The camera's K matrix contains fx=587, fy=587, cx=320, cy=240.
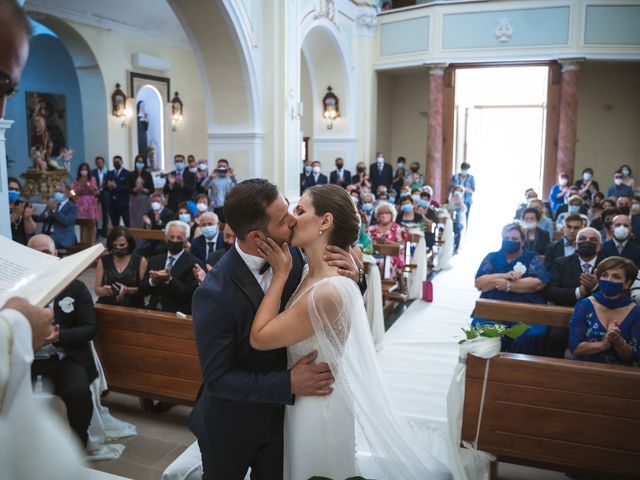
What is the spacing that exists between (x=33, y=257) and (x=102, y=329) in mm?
2817

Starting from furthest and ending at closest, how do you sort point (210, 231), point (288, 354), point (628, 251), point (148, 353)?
point (210, 231)
point (628, 251)
point (148, 353)
point (288, 354)

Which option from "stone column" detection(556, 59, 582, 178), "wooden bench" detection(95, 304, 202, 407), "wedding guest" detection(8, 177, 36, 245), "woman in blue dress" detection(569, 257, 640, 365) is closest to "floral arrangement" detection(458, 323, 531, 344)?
"woman in blue dress" detection(569, 257, 640, 365)

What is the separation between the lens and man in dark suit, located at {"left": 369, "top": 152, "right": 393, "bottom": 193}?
49.3ft

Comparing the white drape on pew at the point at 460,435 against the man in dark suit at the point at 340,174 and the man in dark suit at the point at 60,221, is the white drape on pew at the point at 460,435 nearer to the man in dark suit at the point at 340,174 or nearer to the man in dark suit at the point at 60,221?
the man in dark suit at the point at 60,221

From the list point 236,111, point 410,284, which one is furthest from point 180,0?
point 410,284

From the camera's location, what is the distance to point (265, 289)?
206cm

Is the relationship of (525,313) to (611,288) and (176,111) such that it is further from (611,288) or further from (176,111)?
(176,111)

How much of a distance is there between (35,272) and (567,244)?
5.31m

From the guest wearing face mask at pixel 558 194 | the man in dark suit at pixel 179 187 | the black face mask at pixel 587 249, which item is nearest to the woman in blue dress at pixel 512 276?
the black face mask at pixel 587 249

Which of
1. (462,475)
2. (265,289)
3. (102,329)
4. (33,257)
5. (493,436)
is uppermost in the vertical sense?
(33,257)

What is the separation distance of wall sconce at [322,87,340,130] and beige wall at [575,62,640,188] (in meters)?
6.64

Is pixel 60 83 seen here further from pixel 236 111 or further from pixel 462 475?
pixel 462 475

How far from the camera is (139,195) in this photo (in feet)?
37.1

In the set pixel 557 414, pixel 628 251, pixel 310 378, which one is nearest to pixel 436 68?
pixel 628 251
